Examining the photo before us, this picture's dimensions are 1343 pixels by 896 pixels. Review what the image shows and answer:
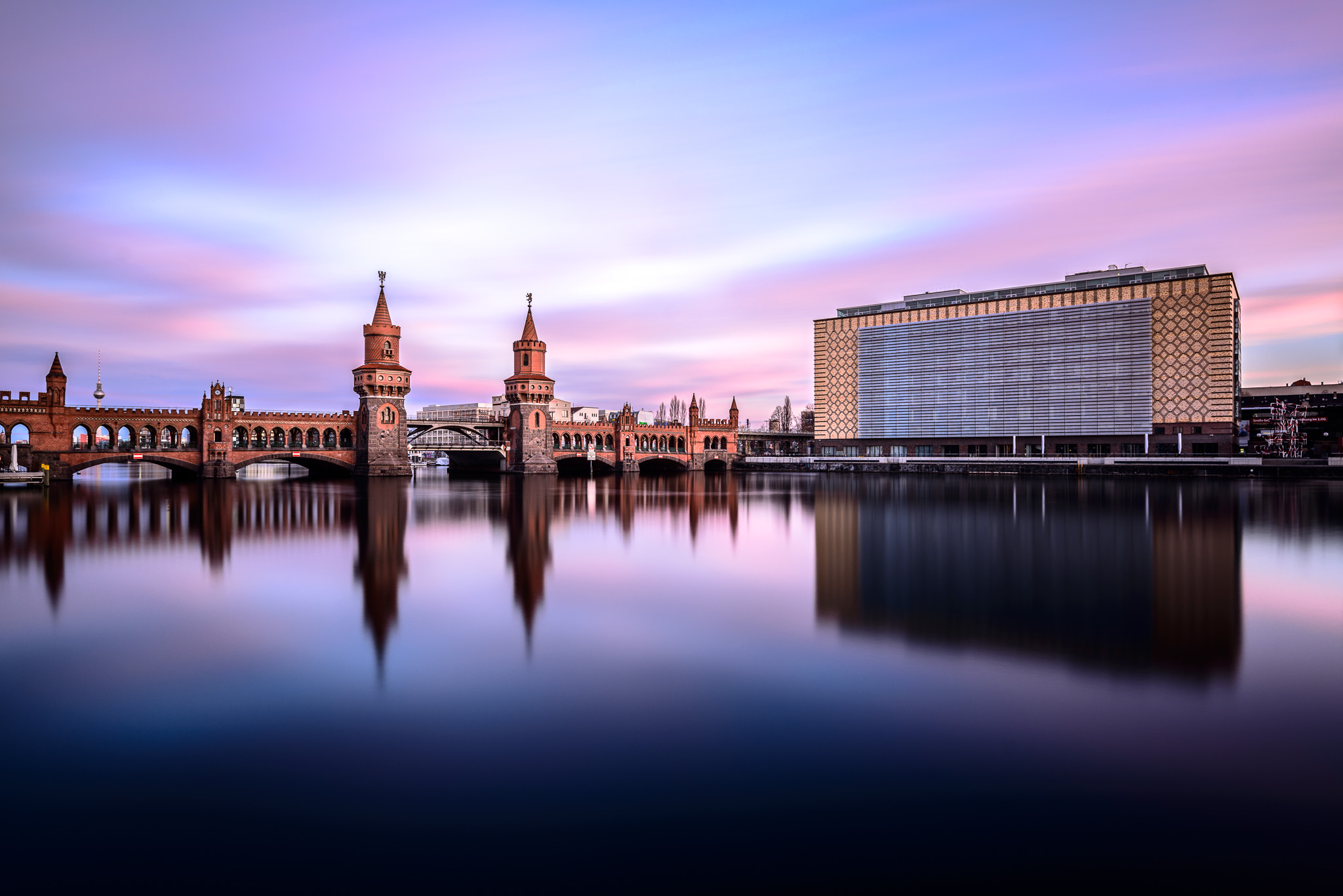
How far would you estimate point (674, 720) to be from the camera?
7895 mm

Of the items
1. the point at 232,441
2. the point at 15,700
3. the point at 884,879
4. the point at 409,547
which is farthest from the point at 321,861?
the point at 232,441

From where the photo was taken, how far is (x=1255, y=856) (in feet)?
17.0

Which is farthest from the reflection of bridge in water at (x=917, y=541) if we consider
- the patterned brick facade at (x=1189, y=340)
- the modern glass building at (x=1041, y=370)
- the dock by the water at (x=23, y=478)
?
the modern glass building at (x=1041, y=370)

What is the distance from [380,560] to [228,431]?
54287 mm

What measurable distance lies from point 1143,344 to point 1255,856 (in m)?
83.1

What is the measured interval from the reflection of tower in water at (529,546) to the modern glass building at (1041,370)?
2267 inches

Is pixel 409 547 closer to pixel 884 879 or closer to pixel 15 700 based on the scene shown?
pixel 15 700

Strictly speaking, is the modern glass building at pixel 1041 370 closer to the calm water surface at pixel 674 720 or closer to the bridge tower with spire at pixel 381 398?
the bridge tower with spire at pixel 381 398

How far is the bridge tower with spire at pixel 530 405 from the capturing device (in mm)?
79438

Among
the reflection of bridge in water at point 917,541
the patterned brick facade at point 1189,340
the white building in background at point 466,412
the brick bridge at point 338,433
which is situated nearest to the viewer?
the reflection of bridge in water at point 917,541

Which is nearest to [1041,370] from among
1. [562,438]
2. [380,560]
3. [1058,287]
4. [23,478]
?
[1058,287]

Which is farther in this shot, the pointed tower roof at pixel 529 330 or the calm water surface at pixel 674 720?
the pointed tower roof at pixel 529 330

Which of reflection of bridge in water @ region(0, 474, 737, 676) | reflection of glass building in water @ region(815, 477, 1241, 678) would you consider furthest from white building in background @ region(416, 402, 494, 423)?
reflection of glass building in water @ region(815, 477, 1241, 678)

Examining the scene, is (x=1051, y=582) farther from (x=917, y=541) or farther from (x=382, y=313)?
(x=382, y=313)
